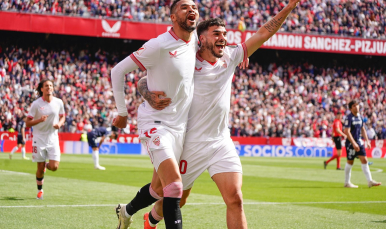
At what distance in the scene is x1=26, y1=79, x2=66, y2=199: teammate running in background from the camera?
1121cm

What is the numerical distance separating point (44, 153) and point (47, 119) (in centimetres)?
72

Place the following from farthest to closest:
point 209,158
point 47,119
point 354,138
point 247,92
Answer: point 247,92 → point 354,138 → point 47,119 → point 209,158

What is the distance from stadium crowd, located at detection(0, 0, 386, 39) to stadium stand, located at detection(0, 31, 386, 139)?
96.3 inches

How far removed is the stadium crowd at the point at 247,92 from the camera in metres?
33.2

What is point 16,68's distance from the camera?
34.3 meters

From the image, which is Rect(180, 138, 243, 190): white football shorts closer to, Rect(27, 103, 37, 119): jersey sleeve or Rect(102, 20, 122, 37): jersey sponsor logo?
Rect(27, 103, 37, 119): jersey sleeve

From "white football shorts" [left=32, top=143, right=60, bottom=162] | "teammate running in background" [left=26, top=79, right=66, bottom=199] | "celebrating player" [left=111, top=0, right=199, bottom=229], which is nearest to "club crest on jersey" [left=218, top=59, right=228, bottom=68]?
"celebrating player" [left=111, top=0, right=199, bottom=229]

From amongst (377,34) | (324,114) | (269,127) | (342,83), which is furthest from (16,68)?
(377,34)

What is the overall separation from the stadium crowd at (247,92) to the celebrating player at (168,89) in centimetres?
2683

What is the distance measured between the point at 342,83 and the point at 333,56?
3.37 metres

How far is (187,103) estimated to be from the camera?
5836mm

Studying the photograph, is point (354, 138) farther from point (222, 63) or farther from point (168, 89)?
point (168, 89)

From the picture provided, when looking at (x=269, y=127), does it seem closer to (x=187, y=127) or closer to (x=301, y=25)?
(x=301, y=25)

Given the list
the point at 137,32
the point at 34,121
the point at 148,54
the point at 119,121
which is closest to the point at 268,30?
the point at 148,54
